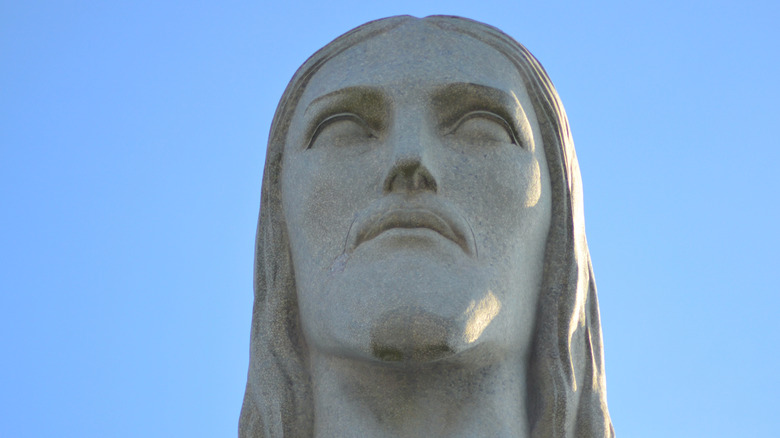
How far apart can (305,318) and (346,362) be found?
0.50 metres

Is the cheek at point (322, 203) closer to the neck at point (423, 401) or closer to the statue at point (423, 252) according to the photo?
the statue at point (423, 252)

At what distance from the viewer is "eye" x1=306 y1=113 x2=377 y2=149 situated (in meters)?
7.13

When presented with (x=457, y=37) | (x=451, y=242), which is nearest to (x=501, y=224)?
(x=451, y=242)

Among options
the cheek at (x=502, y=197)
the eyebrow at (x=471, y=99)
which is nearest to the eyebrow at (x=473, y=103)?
the eyebrow at (x=471, y=99)

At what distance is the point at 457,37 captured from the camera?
7.54 meters

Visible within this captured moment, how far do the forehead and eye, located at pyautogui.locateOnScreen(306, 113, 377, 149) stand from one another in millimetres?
198

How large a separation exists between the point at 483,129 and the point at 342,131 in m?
0.87

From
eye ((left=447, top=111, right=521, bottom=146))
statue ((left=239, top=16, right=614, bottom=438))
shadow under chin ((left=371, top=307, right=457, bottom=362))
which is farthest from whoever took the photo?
eye ((left=447, top=111, right=521, bottom=146))

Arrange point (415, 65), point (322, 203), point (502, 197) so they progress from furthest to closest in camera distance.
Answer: point (415, 65) → point (322, 203) → point (502, 197)

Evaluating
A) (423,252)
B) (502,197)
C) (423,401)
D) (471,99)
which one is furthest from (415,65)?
(423,401)

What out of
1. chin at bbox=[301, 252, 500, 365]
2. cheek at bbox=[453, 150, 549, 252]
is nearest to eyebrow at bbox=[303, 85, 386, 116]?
cheek at bbox=[453, 150, 549, 252]

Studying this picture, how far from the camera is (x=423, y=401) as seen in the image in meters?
6.55

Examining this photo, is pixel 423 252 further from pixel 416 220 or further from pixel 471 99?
pixel 471 99

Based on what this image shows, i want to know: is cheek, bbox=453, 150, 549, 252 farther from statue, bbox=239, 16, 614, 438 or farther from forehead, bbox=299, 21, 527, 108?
forehead, bbox=299, 21, 527, 108
